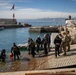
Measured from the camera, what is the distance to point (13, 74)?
1495 cm

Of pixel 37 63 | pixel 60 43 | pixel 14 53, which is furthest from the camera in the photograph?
pixel 14 53

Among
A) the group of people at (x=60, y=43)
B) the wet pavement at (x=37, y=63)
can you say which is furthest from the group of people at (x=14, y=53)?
the group of people at (x=60, y=43)

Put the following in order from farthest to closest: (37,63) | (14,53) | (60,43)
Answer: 1. (14,53)
2. (60,43)
3. (37,63)

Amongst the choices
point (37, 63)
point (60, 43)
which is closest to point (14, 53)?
point (37, 63)

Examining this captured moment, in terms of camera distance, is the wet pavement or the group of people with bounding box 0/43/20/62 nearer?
the wet pavement

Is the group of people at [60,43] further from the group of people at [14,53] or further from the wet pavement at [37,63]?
the group of people at [14,53]

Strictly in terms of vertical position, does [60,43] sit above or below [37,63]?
above

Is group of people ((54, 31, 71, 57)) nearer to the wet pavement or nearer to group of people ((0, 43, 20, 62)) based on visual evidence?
the wet pavement

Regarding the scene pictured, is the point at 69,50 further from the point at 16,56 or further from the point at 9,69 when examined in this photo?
the point at 9,69

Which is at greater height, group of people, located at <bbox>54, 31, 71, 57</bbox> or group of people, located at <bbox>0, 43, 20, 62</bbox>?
group of people, located at <bbox>54, 31, 71, 57</bbox>

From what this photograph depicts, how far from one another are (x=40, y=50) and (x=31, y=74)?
10.0 m

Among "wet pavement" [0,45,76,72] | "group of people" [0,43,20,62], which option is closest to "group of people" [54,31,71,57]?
"wet pavement" [0,45,76,72]

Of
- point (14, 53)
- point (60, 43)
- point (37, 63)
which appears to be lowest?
point (37, 63)

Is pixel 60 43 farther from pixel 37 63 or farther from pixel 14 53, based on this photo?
pixel 14 53
